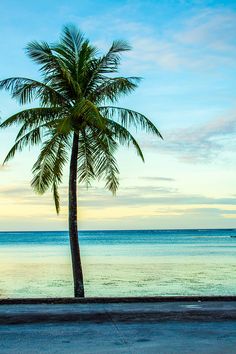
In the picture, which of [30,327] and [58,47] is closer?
[30,327]

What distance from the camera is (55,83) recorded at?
15836mm

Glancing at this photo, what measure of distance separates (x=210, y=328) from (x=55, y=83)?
8545 mm

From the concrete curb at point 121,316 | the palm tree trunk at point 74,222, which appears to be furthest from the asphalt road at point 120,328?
the palm tree trunk at point 74,222

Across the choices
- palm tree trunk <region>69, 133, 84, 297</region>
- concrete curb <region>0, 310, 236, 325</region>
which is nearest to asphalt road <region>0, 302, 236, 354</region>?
concrete curb <region>0, 310, 236, 325</region>

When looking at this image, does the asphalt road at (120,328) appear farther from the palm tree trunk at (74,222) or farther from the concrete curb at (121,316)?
the palm tree trunk at (74,222)

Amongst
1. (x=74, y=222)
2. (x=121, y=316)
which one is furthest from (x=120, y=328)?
(x=74, y=222)

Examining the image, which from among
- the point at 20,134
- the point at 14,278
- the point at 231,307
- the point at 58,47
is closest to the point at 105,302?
the point at 231,307

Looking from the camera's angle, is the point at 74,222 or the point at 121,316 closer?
the point at 121,316

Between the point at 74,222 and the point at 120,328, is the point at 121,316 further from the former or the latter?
the point at 74,222

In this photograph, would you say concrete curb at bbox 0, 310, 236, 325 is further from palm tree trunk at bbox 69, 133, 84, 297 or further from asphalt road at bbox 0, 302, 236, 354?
palm tree trunk at bbox 69, 133, 84, 297

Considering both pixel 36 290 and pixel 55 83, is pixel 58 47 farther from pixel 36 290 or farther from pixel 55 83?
pixel 36 290

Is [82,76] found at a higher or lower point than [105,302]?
higher

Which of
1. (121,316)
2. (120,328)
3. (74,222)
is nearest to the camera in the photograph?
(120,328)

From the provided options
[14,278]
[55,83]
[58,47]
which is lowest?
[14,278]
